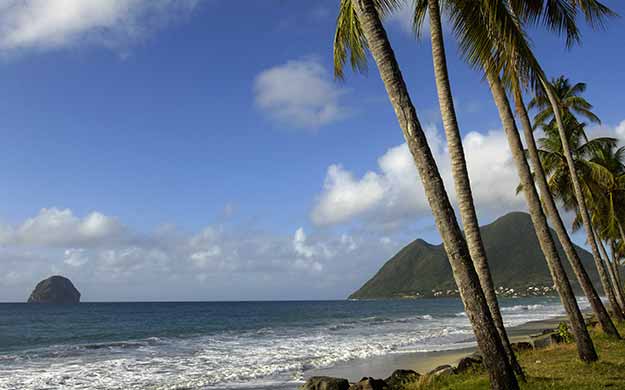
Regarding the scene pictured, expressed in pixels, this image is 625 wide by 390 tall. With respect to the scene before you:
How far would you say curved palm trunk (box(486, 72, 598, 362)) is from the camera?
35.5 ft

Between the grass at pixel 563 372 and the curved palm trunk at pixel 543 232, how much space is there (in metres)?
0.50

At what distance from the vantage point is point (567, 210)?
3284 cm

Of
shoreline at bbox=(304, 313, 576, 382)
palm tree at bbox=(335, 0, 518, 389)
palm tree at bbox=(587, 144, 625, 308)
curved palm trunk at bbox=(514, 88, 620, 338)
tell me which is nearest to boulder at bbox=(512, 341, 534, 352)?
Answer: shoreline at bbox=(304, 313, 576, 382)

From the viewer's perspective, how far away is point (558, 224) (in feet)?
41.7

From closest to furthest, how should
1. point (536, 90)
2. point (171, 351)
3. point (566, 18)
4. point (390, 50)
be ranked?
point (390, 50) < point (566, 18) < point (536, 90) < point (171, 351)

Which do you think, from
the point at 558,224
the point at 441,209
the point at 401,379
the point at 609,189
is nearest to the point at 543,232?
the point at 558,224

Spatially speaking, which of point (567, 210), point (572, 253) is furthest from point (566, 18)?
point (567, 210)

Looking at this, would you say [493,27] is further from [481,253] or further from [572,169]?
[572,169]

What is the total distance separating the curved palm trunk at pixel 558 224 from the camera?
12.7 metres

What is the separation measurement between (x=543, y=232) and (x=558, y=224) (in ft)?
6.18

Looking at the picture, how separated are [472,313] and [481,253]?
301 centimetres

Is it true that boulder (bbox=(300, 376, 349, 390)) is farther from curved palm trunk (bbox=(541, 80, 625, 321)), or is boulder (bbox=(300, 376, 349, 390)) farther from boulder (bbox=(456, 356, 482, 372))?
curved palm trunk (bbox=(541, 80, 625, 321))

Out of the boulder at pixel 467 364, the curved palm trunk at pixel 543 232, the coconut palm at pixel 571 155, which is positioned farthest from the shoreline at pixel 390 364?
the curved palm trunk at pixel 543 232

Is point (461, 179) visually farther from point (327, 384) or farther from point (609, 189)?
point (609, 189)
